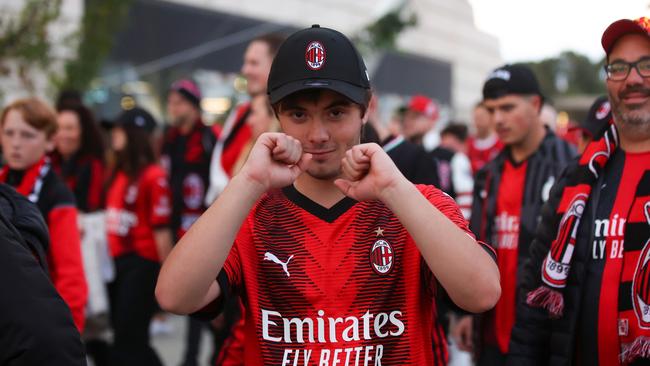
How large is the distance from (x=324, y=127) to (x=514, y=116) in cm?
275

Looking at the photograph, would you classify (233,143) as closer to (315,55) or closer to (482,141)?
(315,55)

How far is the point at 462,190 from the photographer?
27.4 ft

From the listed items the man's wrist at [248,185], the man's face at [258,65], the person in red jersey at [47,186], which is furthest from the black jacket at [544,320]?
the man's face at [258,65]

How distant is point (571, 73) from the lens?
228ft

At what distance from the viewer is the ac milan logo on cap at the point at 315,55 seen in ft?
8.35

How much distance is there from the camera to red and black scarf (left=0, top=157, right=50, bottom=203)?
449cm

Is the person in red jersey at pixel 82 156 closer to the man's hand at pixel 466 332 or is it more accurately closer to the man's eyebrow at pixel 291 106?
the man's hand at pixel 466 332

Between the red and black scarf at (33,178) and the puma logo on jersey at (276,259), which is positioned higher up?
the red and black scarf at (33,178)

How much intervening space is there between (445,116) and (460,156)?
36322 millimetres

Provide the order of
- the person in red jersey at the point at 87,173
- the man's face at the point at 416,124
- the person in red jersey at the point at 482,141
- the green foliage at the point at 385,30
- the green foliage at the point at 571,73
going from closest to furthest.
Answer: the person in red jersey at the point at 87,173, the man's face at the point at 416,124, the person in red jersey at the point at 482,141, the green foliage at the point at 385,30, the green foliage at the point at 571,73

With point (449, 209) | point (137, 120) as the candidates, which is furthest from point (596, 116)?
point (137, 120)

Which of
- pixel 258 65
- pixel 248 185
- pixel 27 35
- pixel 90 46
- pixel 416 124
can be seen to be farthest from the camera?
pixel 90 46

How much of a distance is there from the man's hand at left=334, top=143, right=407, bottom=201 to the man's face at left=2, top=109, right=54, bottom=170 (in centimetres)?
279

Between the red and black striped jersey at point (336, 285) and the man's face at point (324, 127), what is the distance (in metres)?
0.14
